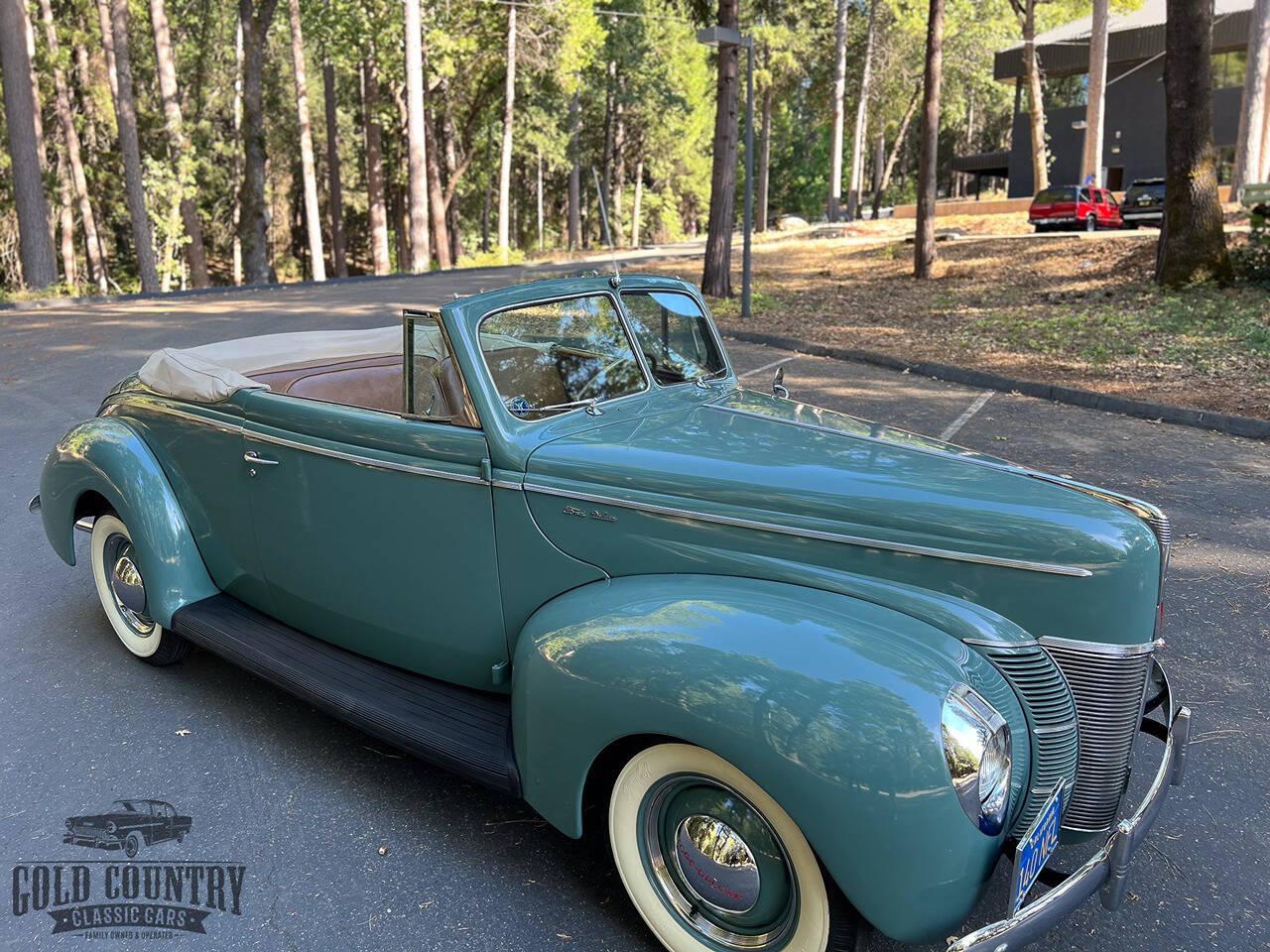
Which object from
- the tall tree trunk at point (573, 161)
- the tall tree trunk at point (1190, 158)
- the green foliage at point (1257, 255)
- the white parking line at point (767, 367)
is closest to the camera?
the white parking line at point (767, 367)

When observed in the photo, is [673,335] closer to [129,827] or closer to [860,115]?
[129,827]

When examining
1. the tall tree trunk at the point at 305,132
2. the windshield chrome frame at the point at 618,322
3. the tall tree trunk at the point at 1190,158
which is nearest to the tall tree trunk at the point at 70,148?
the tall tree trunk at the point at 305,132

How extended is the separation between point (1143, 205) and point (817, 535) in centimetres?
2970

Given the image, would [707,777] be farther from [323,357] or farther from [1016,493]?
[323,357]

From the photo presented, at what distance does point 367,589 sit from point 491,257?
2853 cm

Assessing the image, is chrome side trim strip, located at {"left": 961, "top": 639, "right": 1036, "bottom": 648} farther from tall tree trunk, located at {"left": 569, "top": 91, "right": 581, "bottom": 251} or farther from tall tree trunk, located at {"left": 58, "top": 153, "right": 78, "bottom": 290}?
tall tree trunk, located at {"left": 569, "top": 91, "right": 581, "bottom": 251}

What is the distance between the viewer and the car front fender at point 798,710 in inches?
78.3

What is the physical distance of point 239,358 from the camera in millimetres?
4164

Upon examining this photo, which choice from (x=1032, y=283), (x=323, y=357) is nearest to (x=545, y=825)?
(x=323, y=357)

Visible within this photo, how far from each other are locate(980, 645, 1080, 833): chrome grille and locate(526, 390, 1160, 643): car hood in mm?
138

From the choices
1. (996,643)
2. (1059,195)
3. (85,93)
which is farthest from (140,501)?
(85,93)

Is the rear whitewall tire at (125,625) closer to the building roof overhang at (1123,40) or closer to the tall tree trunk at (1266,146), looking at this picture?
the tall tree trunk at (1266,146)

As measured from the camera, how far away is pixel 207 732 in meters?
3.56

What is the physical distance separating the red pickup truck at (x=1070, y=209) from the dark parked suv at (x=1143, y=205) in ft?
5.37
